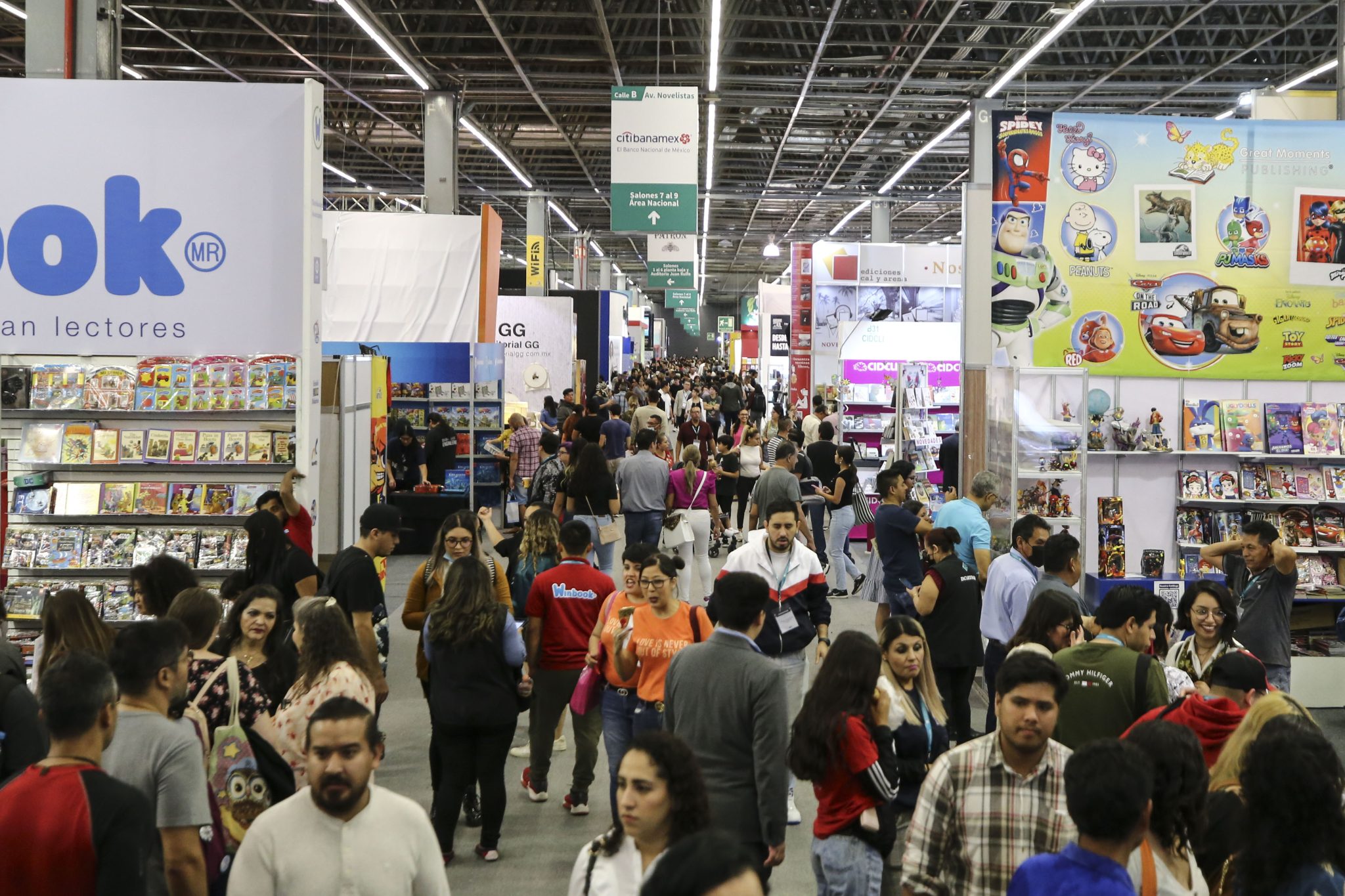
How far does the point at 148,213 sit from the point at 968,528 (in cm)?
510

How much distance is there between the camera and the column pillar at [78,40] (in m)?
7.82

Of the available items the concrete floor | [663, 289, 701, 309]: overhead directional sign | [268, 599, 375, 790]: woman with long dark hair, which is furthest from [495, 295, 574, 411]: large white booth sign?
[268, 599, 375, 790]: woman with long dark hair

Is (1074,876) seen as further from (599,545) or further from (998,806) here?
(599,545)

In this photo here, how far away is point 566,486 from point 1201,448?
182 inches

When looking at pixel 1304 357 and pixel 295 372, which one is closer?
pixel 295 372

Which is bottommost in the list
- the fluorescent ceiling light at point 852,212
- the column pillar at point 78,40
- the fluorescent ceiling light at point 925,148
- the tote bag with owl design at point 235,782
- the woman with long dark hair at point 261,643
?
the tote bag with owl design at point 235,782

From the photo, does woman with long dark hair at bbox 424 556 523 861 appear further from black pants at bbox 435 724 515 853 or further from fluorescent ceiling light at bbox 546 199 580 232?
fluorescent ceiling light at bbox 546 199 580 232

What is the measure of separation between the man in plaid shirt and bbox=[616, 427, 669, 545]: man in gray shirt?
674cm

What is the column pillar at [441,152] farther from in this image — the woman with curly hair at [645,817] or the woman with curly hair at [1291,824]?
the woman with curly hair at [1291,824]

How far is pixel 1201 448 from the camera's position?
8.55m

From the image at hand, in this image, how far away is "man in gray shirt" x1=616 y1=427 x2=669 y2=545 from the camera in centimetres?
973

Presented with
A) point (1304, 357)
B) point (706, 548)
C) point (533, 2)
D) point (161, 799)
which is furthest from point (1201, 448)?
point (533, 2)

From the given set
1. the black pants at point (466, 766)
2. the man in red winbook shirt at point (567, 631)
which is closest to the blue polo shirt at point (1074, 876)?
the black pants at point (466, 766)

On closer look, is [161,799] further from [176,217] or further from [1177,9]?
[1177,9]
